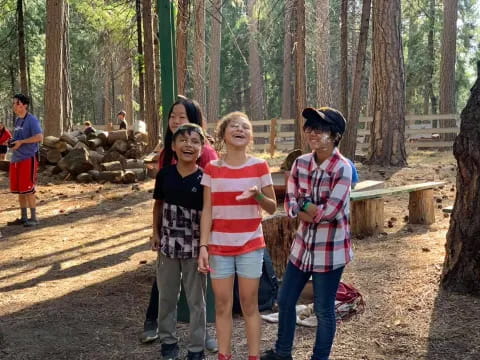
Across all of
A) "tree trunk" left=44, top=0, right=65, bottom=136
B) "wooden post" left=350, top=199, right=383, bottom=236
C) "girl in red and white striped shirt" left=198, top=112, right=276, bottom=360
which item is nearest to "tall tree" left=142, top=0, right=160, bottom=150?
"tree trunk" left=44, top=0, right=65, bottom=136

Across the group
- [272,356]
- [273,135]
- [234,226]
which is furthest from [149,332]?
[273,135]

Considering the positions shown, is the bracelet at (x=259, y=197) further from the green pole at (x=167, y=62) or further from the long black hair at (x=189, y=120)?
the green pole at (x=167, y=62)

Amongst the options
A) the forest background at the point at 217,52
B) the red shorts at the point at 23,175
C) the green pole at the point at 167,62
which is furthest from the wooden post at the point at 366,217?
the red shorts at the point at 23,175

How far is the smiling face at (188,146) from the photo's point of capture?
3600 mm

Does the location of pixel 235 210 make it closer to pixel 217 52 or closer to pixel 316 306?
pixel 316 306

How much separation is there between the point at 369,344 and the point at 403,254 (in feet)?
7.96

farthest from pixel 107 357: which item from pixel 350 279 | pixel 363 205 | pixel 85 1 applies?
pixel 85 1

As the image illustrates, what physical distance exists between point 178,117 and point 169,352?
1.59 m

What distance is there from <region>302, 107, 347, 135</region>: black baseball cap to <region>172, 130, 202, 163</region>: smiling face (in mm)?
706

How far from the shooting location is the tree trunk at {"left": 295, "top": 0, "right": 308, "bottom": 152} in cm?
1505

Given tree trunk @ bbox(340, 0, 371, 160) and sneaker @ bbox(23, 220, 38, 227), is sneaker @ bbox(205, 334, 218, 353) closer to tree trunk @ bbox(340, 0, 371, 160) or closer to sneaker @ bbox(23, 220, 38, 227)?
sneaker @ bbox(23, 220, 38, 227)

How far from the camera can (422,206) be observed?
7.94 metres

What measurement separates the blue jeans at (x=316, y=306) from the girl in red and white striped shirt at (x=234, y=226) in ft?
0.74

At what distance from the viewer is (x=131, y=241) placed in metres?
7.81
